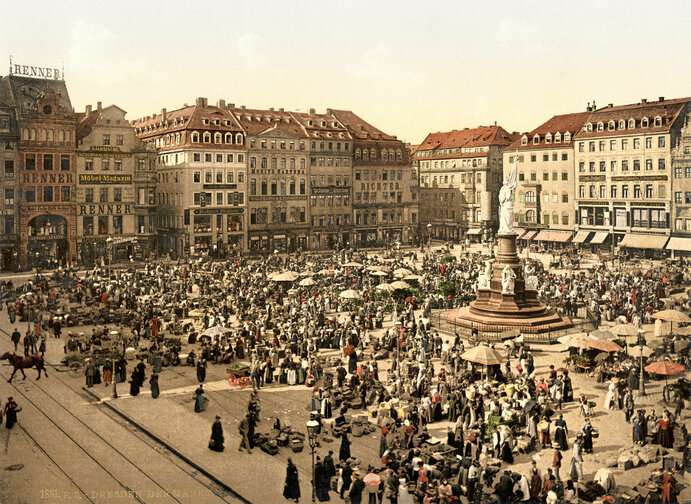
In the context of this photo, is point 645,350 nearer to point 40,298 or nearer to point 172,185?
point 40,298

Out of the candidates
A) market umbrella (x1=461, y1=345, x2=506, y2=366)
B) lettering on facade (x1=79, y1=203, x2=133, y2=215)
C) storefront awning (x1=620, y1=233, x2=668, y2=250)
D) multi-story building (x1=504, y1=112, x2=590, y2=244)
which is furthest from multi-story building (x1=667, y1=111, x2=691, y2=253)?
lettering on facade (x1=79, y1=203, x2=133, y2=215)

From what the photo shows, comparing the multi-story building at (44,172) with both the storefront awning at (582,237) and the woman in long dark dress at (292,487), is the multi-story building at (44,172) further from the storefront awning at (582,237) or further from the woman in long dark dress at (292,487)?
the woman in long dark dress at (292,487)

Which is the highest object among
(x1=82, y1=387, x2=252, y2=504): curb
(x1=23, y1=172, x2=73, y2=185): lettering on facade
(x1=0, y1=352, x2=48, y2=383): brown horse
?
(x1=23, y1=172, x2=73, y2=185): lettering on facade

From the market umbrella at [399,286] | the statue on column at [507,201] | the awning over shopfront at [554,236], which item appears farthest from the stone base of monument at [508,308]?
the awning over shopfront at [554,236]

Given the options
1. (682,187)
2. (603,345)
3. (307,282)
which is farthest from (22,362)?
(682,187)

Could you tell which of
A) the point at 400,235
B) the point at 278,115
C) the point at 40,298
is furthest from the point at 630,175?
the point at 40,298

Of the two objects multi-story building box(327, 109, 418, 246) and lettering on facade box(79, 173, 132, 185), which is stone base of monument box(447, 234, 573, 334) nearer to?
lettering on facade box(79, 173, 132, 185)

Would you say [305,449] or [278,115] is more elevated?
[278,115]
